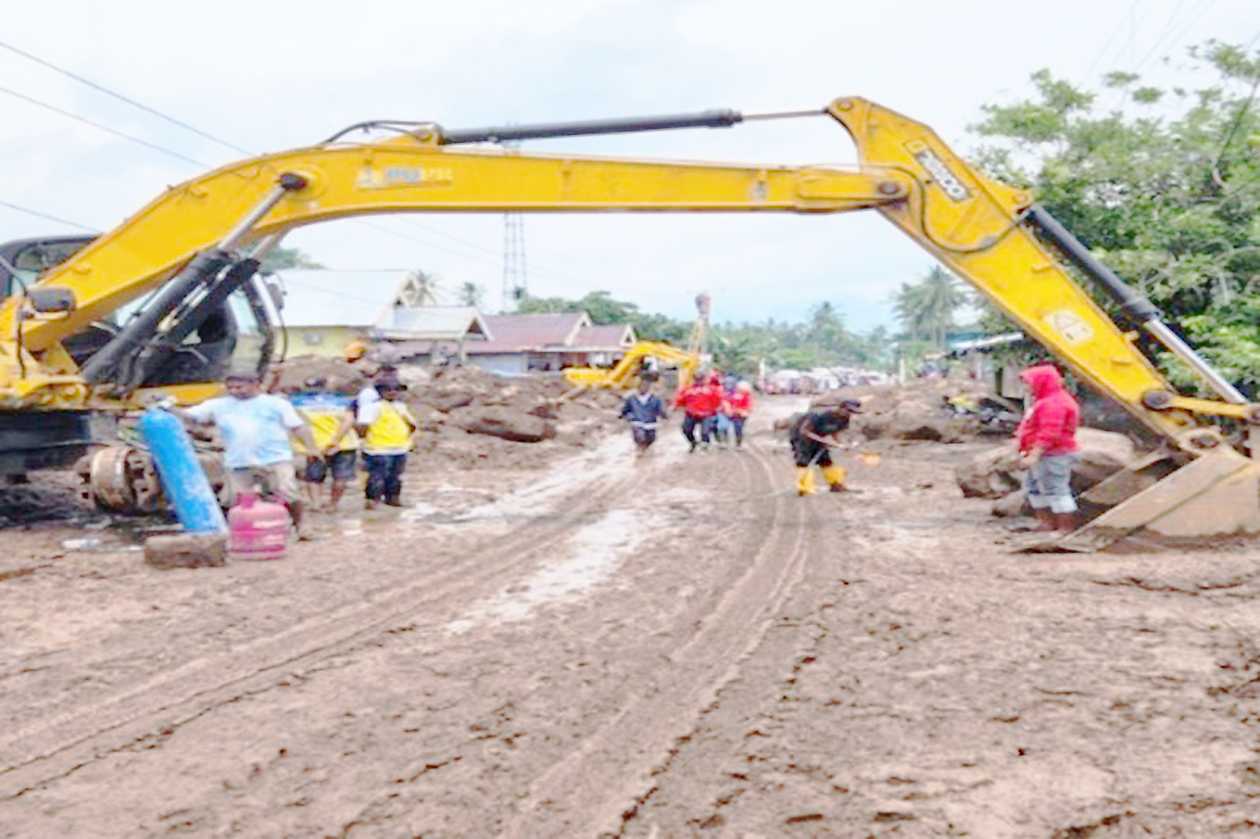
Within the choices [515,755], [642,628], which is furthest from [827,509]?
[515,755]

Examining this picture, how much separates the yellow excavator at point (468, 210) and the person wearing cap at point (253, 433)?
4.20 feet

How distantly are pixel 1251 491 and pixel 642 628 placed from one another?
5017 millimetres

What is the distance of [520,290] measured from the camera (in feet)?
257

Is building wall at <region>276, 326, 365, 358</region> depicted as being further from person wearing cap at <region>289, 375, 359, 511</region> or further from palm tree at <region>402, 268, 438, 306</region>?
person wearing cap at <region>289, 375, 359, 511</region>

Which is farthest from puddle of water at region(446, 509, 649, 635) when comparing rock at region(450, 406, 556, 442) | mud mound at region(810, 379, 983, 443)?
rock at region(450, 406, 556, 442)

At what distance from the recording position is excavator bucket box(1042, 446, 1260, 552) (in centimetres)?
791

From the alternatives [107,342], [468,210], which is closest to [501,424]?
[107,342]

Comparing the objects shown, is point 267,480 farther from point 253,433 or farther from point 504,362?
point 504,362

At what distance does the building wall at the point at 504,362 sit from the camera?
179 feet

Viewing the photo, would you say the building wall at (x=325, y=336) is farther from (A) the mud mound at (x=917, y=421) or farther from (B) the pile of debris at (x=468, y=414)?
(A) the mud mound at (x=917, y=421)

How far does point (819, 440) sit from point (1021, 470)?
226 centimetres

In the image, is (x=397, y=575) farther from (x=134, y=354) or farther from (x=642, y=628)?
(x=134, y=354)

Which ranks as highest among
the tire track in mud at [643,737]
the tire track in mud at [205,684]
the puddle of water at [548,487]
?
the tire track in mud at [643,737]

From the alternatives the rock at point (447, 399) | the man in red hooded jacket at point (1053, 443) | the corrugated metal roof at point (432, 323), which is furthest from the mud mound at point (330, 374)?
the corrugated metal roof at point (432, 323)
